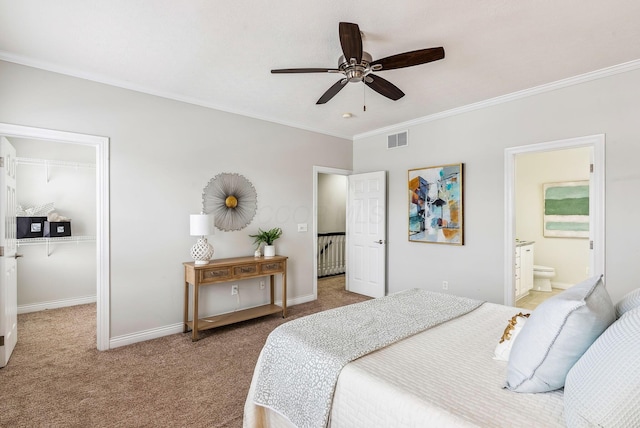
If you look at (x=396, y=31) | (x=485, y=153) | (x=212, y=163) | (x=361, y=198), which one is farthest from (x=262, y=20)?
(x=361, y=198)

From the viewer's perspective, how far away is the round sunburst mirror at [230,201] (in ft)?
12.2

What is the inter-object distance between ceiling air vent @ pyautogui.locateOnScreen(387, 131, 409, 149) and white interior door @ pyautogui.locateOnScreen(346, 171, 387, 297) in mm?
428

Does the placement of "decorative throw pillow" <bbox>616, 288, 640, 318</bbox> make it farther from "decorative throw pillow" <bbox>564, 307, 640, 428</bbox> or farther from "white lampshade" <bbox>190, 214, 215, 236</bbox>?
"white lampshade" <bbox>190, 214, 215, 236</bbox>

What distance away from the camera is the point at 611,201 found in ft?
9.41

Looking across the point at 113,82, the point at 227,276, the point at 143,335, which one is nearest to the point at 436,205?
the point at 227,276

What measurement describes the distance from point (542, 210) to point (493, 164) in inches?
104

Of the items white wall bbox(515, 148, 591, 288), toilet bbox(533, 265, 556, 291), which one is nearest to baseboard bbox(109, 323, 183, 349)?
toilet bbox(533, 265, 556, 291)

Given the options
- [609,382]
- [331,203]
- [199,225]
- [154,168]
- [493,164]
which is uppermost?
[493,164]

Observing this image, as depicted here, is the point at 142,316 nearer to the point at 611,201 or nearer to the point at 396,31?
the point at 396,31

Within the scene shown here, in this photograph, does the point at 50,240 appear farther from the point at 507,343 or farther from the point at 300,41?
the point at 507,343

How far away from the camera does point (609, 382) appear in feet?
2.93

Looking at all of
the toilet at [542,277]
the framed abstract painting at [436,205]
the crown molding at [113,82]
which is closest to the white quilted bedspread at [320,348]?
the framed abstract painting at [436,205]

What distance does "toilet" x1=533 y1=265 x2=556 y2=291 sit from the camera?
16.9 ft

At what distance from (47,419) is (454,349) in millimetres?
2556
